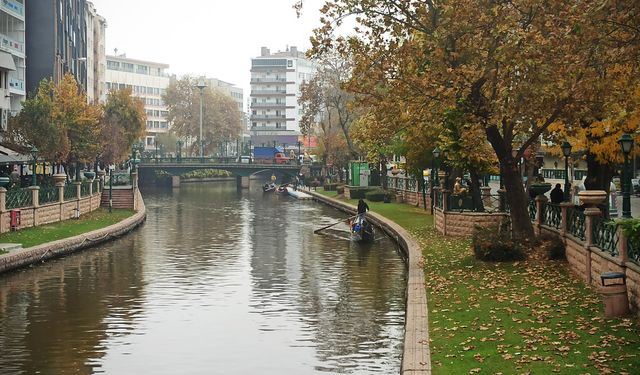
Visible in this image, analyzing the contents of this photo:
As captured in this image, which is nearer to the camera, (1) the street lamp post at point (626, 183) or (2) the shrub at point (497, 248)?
(1) the street lamp post at point (626, 183)

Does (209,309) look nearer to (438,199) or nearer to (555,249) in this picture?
(555,249)

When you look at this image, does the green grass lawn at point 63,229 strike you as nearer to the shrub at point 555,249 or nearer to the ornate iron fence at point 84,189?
the ornate iron fence at point 84,189

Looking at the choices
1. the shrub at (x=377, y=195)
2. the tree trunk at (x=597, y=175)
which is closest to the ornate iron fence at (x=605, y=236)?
the tree trunk at (x=597, y=175)

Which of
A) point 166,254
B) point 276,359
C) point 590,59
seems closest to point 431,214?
point 166,254

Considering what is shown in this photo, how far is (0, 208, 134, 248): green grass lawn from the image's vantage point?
3966 cm

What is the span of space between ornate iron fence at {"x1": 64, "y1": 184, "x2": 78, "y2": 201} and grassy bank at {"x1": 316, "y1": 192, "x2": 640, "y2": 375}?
94.6ft

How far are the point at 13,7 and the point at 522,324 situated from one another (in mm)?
60100

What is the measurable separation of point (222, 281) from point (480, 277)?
380 inches

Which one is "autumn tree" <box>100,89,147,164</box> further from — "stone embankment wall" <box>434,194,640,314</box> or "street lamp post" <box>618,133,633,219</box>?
"street lamp post" <box>618,133,633,219</box>

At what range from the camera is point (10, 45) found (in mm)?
70375

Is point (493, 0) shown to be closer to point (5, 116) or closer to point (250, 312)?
point (250, 312)

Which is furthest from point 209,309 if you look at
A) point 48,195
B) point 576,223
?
Result: point 48,195

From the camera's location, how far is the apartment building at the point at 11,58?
Result: 217 feet

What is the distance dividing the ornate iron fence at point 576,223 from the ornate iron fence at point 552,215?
133 cm
